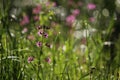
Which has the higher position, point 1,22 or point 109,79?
point 1,22

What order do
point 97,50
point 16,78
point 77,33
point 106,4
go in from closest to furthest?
point 16,78
point 97,50
point 77,33
point 106,4

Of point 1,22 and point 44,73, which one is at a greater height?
point 1,22

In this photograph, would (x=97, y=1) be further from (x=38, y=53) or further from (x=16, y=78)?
(x=16, y=78)

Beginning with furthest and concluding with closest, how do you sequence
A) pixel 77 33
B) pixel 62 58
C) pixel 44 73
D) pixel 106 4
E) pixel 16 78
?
pixel 106 4, pixel 77 33, pixel 62 58, pixel 44 73, pixel 16 78

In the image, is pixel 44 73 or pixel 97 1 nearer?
pixel 44 73

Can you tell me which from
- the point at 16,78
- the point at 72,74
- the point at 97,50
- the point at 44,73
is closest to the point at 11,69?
the point at 16,78

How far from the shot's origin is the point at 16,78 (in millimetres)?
3051

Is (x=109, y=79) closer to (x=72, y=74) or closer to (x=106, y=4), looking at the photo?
(x=72, y=74)

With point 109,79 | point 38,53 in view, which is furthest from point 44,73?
point 109,79

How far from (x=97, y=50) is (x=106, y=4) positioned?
116 inches

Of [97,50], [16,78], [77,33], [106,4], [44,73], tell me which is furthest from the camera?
[106,4]

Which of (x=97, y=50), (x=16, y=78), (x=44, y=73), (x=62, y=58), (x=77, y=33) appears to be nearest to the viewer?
(x=16, y=78)

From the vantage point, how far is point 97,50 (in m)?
3.89

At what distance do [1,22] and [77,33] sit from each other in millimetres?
2758
